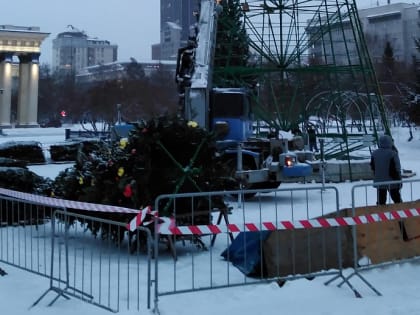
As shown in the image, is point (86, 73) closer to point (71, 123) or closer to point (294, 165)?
point (71, 123)

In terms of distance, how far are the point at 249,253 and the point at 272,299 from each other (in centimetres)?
110

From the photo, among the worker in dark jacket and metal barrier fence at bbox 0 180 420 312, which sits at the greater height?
the worker in dark jacket

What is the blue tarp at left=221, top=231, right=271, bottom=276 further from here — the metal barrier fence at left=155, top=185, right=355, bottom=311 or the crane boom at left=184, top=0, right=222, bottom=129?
the crane boom at left=184, top=0, right=222, bottom=129

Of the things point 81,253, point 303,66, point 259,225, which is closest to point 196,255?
point 81,253

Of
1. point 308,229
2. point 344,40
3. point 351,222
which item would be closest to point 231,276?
point 308,229

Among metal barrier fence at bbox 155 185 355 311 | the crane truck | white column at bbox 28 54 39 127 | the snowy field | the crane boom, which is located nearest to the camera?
the snowy field

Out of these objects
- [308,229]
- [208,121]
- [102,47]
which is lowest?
[308,229]

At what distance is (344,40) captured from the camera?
20531mm

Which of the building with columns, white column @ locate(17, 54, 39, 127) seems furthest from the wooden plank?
white column @ locate(17, 54, 39, 127)

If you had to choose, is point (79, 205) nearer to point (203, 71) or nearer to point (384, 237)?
point (384, 237)

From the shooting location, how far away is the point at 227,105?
16.0 meters

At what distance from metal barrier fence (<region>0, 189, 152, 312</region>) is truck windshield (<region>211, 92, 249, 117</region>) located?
18.3 feet

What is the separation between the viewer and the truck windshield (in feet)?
52.4

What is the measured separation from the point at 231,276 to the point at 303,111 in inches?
580
